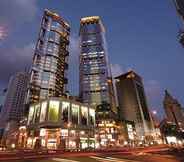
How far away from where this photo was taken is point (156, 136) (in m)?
126

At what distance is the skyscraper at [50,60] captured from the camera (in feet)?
401

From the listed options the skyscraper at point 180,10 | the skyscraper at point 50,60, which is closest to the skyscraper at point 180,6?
the skyscraper at point 180,10

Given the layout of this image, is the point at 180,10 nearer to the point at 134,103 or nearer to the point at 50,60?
the point at 50,60

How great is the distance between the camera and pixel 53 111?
211ft

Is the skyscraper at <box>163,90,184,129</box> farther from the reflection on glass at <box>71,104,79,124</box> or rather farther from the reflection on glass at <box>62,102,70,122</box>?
the reflection on glass at <box>62,102,70,122</box>

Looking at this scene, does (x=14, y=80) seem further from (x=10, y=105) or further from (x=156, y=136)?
(x=156, y=136)

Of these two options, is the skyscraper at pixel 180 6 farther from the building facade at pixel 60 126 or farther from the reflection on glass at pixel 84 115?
the reflection on glass at pixel 84 115

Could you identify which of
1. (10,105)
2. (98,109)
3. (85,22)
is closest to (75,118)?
(98,109)

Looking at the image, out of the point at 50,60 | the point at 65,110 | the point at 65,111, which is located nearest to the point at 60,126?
the point at 65,111

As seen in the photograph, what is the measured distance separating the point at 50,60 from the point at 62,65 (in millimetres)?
17716

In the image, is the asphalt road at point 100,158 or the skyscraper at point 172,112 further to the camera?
the skyscraper at point 172,112

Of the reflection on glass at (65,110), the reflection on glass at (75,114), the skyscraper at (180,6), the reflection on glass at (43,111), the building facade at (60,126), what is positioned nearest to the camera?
the skyscraper at (180,6)

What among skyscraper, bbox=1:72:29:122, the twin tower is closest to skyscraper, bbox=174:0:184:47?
the twin tower

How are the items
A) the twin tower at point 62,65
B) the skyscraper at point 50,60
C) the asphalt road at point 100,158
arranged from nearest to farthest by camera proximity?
the asphalt road at point 100,158
the skyscraper at point 50,60
the twin tower at point 62,65
